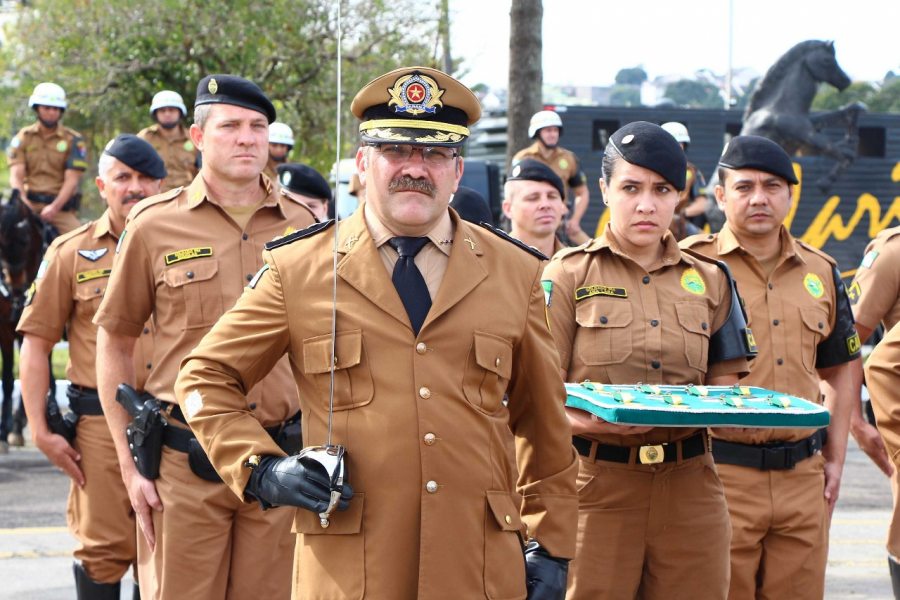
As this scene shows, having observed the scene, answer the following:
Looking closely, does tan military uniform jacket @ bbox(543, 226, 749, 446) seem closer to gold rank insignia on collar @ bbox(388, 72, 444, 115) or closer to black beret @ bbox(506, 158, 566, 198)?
gold rank insignia on collar @ bbox(388, 72, 444, 115)

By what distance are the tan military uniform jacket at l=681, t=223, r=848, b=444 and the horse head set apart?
12.8 m

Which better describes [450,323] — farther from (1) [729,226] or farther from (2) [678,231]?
(2) [678,231]

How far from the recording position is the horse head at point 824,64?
18.2 meters

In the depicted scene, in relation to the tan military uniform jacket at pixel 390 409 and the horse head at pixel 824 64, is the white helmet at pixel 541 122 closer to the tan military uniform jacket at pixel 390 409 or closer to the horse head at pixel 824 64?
the horse head at pixel 824 64

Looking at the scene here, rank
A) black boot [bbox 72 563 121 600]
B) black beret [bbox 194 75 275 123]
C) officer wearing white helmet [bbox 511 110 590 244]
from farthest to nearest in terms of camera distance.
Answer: officer wearing white helmet [bbox 511 110 590 244] → black boot [bbox 72 563 121 600] → black beret [bbox 194 75 275 123]

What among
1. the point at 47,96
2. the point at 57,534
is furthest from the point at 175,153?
the point at 57,534

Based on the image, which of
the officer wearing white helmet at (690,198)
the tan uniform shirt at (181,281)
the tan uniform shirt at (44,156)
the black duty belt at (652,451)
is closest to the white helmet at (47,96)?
the tan uniform shirt at (44,156)

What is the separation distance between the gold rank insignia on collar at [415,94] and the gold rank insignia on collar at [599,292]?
4.94ft

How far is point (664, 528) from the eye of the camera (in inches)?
191

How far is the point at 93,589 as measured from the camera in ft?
20.6

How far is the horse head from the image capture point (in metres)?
18.2

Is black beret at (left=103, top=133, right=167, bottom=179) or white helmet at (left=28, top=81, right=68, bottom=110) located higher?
white helmet at (left=28, top=81, right=68, bottom=110)

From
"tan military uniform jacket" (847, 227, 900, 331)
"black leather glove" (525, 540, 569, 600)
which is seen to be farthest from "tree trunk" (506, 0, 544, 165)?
"black leather glove" (525, 540, 569, 600)

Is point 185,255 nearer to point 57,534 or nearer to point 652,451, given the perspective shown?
point 652,451
